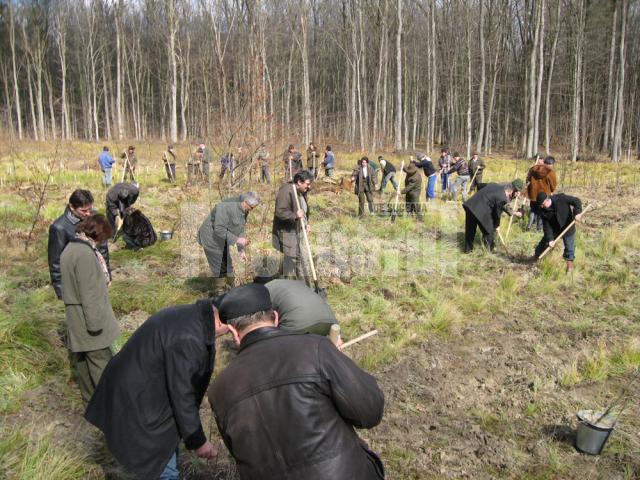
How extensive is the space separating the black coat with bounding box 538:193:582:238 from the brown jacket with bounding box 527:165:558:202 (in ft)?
4.30

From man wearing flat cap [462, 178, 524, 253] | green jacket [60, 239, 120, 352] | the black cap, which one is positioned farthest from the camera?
man wearing flat cap [462, 178, 524, 253]

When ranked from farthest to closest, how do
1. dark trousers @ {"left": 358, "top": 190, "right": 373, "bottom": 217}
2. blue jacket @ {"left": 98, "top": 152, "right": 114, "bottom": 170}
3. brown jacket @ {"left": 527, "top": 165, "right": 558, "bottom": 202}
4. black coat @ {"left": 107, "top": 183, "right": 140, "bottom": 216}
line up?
blue jacket @ {"left": 98, "top": 152, "right": 114, "bottom": 170}
dark trousers @ {"left": 358, "top": 190, "right": 373, "bottom": 217}
brown jacket @ {"left": 527, "top": 165, "right": 558, "bottom": 202}
black coat @ {"left": 107, "top": 183, "right": 140, "bottom": 216}

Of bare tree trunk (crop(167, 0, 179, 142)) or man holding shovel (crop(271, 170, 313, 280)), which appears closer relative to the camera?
man holding shovel (crop(271, 170, 313, 280))

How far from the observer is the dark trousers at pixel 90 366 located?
3785mm

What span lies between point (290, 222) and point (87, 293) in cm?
370

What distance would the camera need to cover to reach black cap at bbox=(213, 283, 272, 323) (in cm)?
212

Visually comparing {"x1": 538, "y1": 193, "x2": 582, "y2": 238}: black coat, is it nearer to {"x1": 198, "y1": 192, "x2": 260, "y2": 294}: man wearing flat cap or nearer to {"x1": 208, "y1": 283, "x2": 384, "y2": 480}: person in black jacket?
{"x1": 198, "y1": 192, "x2": 260, "y2": 294}: man wearing flat cap

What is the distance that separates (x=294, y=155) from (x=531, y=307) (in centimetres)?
1083

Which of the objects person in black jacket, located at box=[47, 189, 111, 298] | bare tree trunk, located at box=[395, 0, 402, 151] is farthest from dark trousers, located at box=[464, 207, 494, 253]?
bare tree trunk, located at box=[395, 0, 402, 151]

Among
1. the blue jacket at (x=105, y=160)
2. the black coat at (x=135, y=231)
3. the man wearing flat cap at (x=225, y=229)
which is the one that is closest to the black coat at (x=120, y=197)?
the black coat at (x=135, y=231)

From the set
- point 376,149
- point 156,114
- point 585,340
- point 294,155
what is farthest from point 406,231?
point 156,114

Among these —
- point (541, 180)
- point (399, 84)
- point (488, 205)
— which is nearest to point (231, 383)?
point (488, 205)

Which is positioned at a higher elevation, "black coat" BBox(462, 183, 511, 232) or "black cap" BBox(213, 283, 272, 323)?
"black cap" BBox(213, 283, 272, 323)

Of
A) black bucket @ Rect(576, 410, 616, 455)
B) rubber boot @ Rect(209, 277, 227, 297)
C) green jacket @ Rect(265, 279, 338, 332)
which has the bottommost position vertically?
black bucket @ Rect(576, 410, 616, 455)
